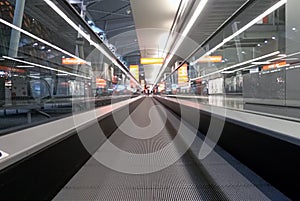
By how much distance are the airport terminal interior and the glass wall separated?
16 mm

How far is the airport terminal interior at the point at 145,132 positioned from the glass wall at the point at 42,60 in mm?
16

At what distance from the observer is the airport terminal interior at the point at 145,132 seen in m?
1.67

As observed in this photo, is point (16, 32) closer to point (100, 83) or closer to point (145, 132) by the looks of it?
point (145, 132)

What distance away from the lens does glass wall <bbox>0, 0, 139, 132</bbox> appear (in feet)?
8.46

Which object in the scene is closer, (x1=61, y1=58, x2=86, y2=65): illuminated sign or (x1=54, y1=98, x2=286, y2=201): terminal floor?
(x1=54, y1=98, x2=286, y2=201): terminal floor

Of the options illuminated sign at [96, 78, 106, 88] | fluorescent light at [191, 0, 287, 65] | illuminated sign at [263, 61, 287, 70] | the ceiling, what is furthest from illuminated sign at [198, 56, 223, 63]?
illuminated sign at [96, 78, 106, 88]

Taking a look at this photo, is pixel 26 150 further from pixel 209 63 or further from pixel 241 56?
pixel 209 63

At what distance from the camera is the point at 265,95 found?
309cm

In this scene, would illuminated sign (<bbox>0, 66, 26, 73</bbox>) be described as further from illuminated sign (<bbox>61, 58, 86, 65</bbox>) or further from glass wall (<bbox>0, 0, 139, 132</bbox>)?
illuminated sign (<bbox>61, 58, 86, 65</bbox>)

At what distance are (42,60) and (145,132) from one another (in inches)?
83.9

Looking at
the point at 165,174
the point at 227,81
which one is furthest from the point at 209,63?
the point at 165,174

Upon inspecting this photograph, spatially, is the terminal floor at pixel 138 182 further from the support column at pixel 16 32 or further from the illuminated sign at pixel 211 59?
the illuminated sign at pixel 211 59

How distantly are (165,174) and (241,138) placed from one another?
775 mm

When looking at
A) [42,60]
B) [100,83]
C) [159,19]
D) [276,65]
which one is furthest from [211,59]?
[159,19]
